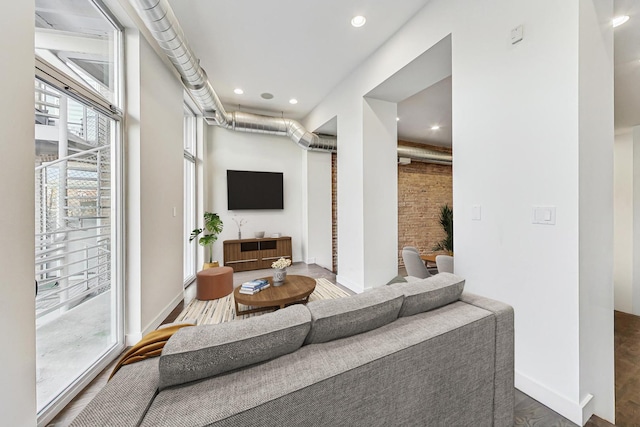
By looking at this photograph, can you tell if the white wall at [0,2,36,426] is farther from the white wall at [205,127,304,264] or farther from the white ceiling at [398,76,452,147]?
the white ceiling at [398,76,452,147]

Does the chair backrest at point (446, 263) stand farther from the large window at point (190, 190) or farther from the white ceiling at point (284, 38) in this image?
the large window at point (190, 190)

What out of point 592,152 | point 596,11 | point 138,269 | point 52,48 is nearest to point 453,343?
point 592,152

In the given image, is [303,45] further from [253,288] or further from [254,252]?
[254,252]

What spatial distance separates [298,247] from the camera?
221 inches

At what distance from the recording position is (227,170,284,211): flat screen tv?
504cm

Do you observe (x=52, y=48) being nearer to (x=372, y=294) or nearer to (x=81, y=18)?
(x=81, y=18)

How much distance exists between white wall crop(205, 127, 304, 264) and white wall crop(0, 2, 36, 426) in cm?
377

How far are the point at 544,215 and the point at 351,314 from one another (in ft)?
4.88

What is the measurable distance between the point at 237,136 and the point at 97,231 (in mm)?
3604

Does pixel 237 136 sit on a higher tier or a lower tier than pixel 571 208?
higher

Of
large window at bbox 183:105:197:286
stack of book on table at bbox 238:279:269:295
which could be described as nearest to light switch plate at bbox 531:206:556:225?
stack of book on table at bbox 238:279:269:295

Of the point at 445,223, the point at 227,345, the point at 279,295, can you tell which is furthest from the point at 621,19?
the point at 445,223

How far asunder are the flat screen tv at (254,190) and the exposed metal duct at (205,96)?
3.08ft

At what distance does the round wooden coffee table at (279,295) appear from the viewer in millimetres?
2488
